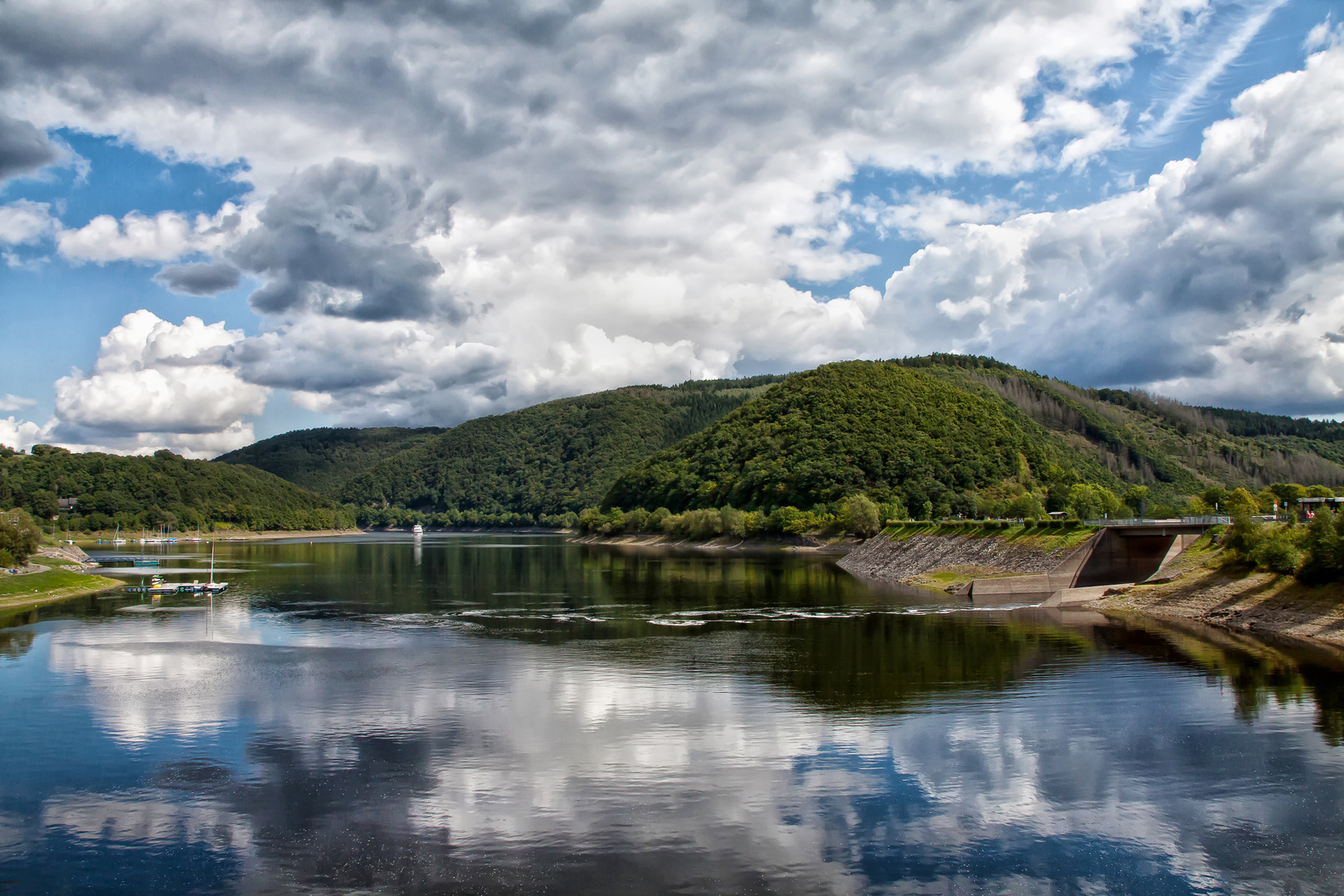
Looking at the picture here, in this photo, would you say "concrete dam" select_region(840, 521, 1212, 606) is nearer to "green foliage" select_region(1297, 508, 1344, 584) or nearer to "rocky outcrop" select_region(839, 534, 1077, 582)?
"rocky outcrop" select_region(839, 534, 1077, 582)

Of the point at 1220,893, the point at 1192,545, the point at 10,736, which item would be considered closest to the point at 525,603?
the point at 10,736

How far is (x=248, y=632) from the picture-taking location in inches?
2163

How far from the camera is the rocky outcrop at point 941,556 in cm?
7950

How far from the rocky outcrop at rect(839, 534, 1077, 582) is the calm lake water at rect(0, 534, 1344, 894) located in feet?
88.1

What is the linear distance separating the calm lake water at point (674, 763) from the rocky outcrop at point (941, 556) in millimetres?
26838

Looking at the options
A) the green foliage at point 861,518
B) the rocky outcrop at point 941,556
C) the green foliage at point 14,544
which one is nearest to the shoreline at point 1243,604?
the rocky outcrop at point 941,556

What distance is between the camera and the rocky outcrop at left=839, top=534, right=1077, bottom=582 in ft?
261

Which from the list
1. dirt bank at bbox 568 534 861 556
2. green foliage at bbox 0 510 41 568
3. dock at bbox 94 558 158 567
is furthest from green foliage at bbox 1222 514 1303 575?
dock at bbox 94 558 158 567

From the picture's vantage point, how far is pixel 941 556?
95438 millimetres

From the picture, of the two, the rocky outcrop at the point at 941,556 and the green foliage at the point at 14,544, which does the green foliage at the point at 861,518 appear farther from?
the green foliage at the point at 14,544

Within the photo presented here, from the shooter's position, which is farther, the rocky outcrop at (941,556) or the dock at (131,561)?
the dock at (131,561)

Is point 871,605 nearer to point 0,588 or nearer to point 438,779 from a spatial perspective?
point 438,779

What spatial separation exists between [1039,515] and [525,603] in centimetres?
7927

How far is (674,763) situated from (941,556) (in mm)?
75588
